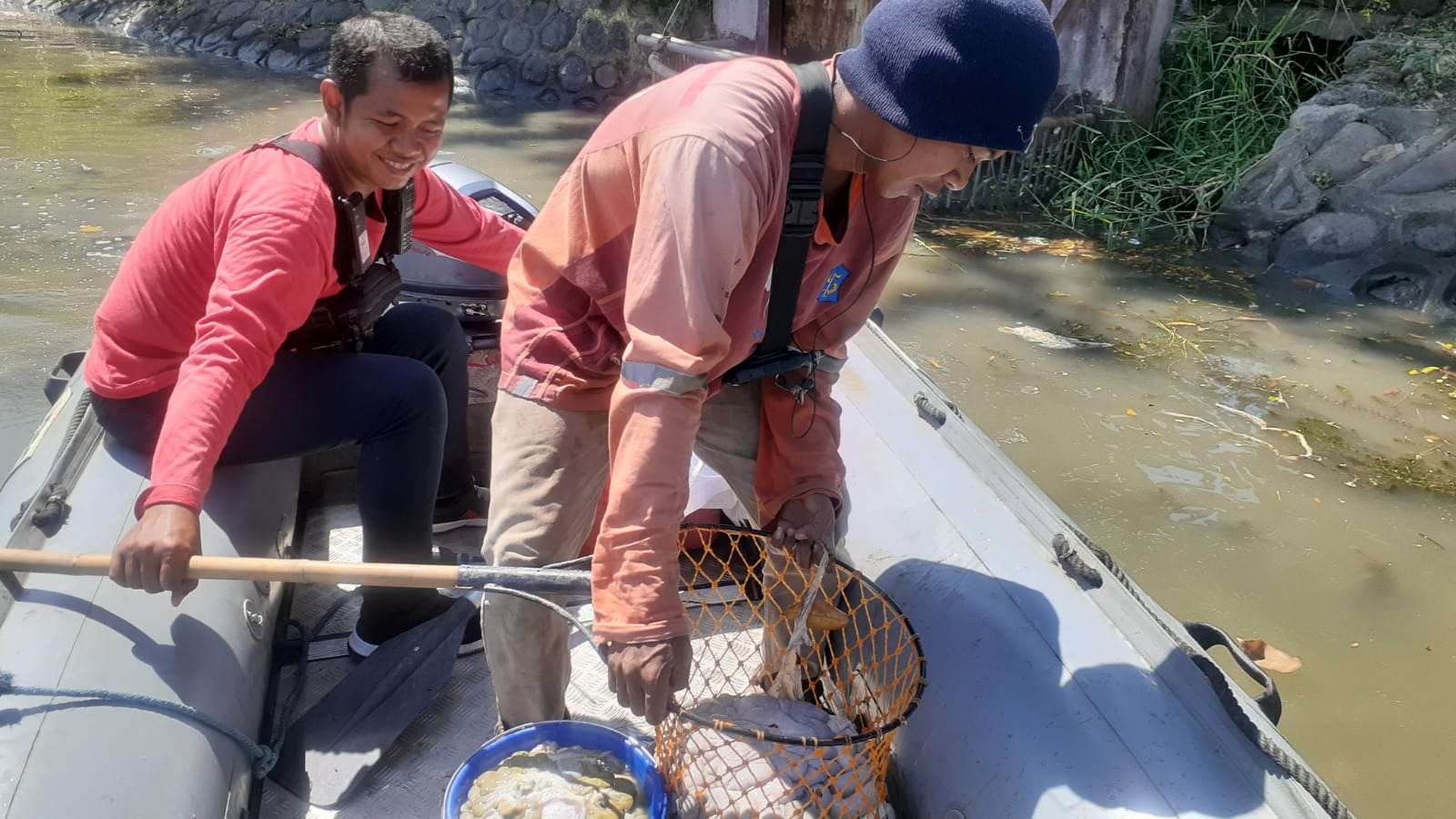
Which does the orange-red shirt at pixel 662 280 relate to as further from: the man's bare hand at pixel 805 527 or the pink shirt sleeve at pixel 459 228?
the pink shirt sleeve at pixel 459 228

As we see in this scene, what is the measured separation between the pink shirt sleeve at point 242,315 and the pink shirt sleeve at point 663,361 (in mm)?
743

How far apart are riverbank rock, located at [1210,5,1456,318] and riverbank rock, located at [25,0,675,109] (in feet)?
17.0

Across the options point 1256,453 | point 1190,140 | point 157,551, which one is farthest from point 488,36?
point 157,551

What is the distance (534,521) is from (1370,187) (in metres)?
6.45

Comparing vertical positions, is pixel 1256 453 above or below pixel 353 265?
below

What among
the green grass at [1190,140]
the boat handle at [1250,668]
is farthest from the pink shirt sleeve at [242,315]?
the green grass at [1190,140]

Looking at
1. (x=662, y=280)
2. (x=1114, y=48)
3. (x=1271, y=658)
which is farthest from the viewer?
(x=1114, y=48)

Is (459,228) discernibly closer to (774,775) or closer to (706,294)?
(706,294)

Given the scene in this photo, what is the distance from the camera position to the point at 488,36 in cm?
1206

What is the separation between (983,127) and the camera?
1569 mm

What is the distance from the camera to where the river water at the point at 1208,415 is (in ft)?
10.7

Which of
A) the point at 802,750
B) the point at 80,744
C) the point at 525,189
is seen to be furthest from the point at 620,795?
the point at 525,189

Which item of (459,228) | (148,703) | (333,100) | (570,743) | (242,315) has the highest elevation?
A: (333,100)

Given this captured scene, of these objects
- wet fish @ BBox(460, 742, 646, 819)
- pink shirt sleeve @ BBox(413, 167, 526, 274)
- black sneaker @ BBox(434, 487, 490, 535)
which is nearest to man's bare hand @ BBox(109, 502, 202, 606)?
wet fish @ BBox(460, 742, 646, 819)
